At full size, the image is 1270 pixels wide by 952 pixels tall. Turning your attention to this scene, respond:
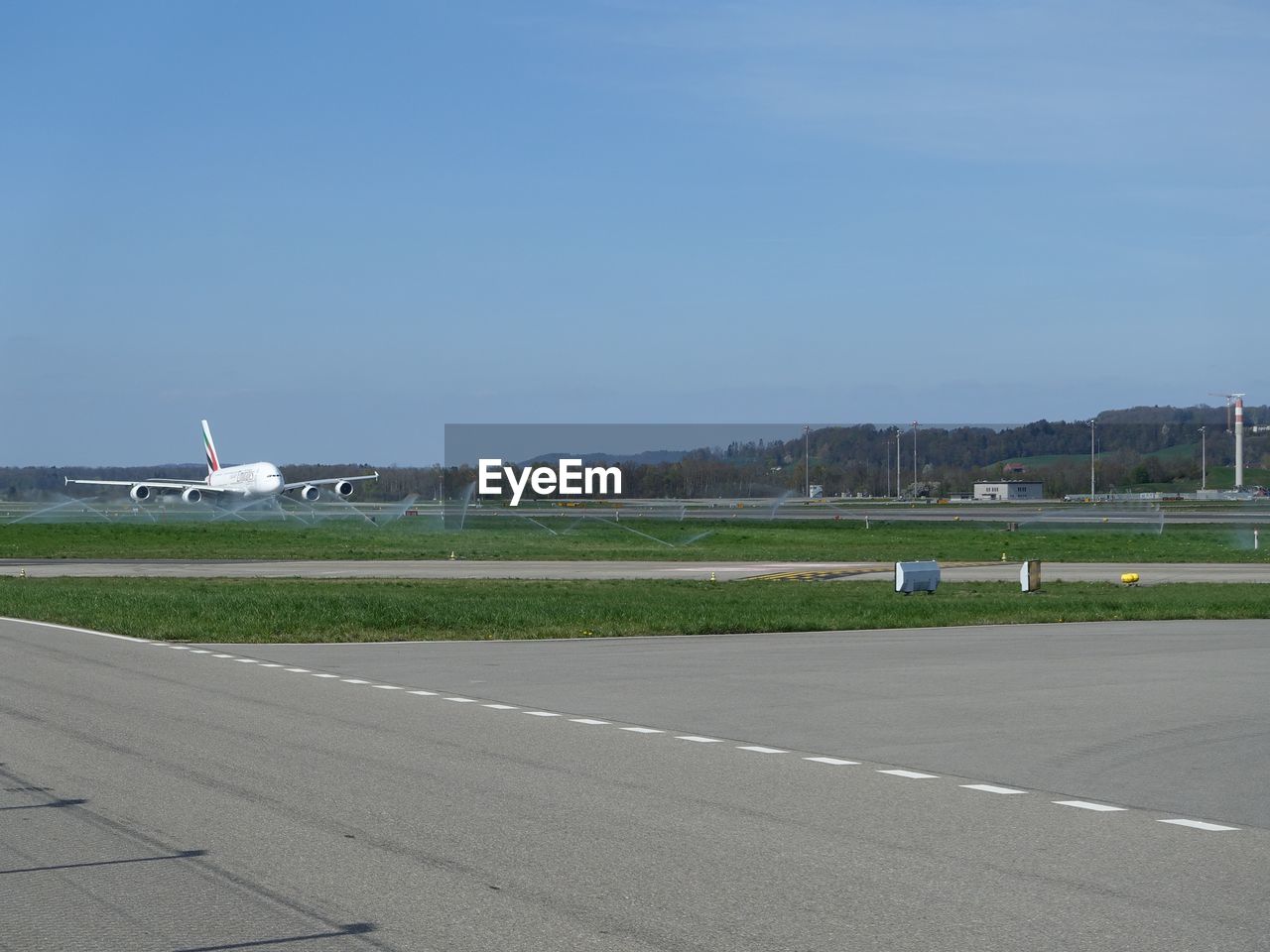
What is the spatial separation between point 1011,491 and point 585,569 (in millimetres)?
113154

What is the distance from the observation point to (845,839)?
27.6ft

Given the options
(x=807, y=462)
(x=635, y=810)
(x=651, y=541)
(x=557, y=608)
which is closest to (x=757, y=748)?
(x=635, y=810)

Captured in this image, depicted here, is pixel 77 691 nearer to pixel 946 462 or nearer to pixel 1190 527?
pixel 1190 527

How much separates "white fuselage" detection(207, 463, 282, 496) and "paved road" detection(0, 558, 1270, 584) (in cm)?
3731

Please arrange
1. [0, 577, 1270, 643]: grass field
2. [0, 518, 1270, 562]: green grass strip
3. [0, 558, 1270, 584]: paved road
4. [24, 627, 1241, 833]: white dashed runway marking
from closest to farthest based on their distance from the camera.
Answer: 1. [24, 627, 1241, 833]: white dashed runway marking
2. [0, 577, 1270, 643]: grass field
3. [0, 558, 1270, 584]: paved road
4. [0, 518, 1270, 562]: green grass strip

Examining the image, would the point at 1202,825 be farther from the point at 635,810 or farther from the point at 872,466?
the point at 872,466

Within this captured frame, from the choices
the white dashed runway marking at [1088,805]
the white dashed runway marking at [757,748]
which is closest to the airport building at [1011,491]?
the white dashed runway marking at [757,748]

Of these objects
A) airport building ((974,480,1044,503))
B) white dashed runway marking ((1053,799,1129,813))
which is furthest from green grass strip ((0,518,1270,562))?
airport building ((974,480,1044,503))

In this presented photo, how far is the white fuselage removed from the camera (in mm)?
90312

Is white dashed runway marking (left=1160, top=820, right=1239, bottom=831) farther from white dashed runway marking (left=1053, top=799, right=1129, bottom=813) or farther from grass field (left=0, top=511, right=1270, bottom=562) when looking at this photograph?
grass field (left=0, top=511, right=1270, bottom=562)

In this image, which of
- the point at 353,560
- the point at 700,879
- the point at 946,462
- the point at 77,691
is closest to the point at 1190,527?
the point at 353,560

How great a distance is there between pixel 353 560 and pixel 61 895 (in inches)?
1832

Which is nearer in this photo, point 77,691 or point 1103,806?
point 1103,806

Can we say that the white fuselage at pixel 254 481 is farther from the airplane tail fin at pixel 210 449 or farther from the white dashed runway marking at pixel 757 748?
the white dashed runway marking at pixel 757 748
